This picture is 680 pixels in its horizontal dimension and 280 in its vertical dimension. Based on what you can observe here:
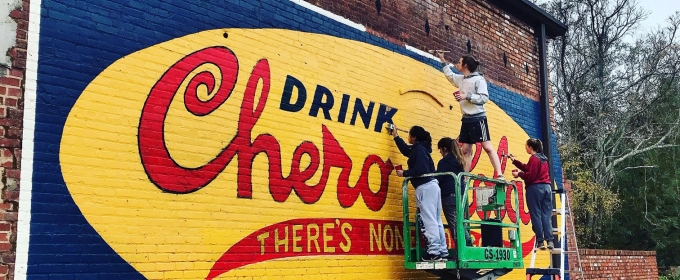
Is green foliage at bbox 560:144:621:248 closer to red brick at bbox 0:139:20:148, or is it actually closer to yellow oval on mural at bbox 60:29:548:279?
yellow oval on mural at bbox 60:29:548:279

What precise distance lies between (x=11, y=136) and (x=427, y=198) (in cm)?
434

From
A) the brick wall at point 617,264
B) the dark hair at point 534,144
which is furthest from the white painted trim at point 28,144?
the brick wall at point 617,264

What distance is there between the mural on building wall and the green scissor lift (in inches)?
13.7

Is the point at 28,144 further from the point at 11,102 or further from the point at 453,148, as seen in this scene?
the point at 453,148

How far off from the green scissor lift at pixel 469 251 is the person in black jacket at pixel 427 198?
0.11m

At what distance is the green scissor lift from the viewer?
745 centimetres

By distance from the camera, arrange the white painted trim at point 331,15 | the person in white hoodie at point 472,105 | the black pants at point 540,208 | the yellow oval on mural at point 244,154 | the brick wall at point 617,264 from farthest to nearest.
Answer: the brick wall at point 617,264
the black pants at point 540,208
the person in white hoodie at point 472,105
the white painted trim at point 331,15
the yellow oval on mural at point 244,154

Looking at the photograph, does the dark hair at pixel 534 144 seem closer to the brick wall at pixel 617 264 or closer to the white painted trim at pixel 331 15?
the white painted trim at pixel 331 15

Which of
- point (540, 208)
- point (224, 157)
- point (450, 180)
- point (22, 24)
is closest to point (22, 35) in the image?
point (22, 24)

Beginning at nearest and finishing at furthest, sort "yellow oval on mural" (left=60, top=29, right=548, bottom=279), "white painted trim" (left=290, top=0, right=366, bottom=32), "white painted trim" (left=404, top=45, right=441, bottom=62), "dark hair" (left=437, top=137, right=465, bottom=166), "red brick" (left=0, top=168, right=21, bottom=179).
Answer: "red brick" (left=0, top=168, right=21, bottom=179), "yellow oval on mural" (left=60, top=29, right=548, bottom=279), "white painted trim" (left=290, top=0, right=366, bottom=32), "dark hair" (left=437, top=137, right=465, bottom=166), "white painted trim" (left=404, top=45, right=441, bottom=62)

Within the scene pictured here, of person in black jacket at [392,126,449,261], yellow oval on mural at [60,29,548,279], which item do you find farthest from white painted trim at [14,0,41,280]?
person in black jacket at [392,126,449,261]

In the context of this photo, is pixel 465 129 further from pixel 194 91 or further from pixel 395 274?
pixel 194 91

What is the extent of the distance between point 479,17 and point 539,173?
3.16m

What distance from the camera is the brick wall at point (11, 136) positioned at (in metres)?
4.88
